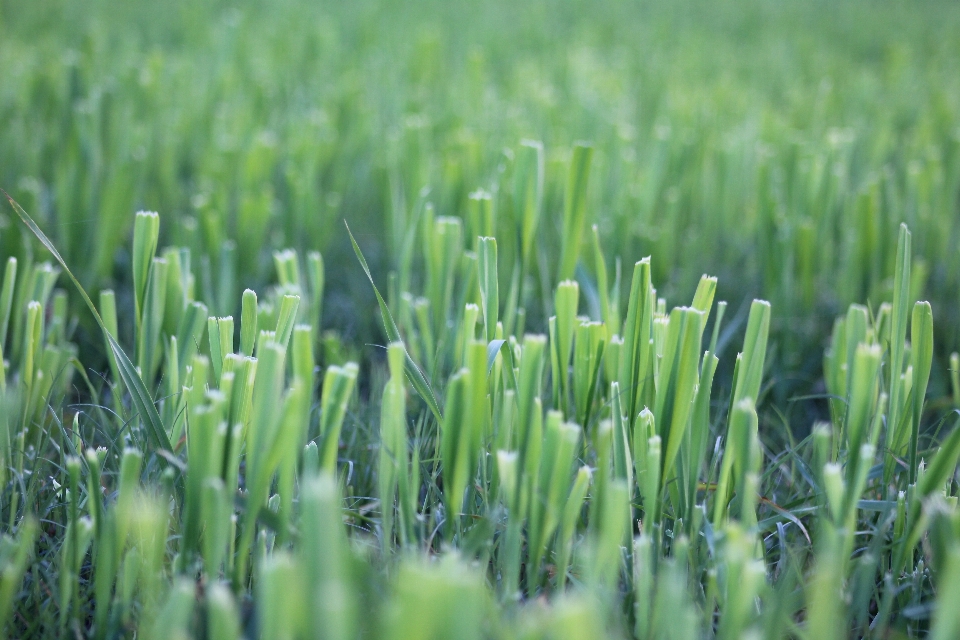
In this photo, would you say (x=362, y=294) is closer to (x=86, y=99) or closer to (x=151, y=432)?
(x=151, y=432)

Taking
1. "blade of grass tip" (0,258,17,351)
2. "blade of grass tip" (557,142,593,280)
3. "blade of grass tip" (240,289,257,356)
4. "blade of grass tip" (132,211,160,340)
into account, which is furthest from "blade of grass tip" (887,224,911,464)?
"blade of grass tip" (0,258,17,351)

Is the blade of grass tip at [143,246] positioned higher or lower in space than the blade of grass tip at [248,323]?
higher

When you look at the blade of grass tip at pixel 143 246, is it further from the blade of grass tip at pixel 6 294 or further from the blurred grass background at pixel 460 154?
the blurred grass background at pixel 460 154

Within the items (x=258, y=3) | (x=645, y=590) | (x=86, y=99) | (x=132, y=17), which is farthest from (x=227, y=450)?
(x=258, y=3)

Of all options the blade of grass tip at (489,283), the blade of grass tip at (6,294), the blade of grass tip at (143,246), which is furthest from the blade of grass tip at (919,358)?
the blade of grass tip at (6,294)

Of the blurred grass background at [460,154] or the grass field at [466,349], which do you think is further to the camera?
the blurred grass background at [460,154]

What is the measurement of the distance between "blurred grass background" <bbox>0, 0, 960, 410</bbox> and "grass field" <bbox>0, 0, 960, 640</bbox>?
0.04ft

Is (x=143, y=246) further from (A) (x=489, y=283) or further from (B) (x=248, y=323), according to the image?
(A) (x=489, y=283)

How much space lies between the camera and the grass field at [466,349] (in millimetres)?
547

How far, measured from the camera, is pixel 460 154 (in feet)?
5.10

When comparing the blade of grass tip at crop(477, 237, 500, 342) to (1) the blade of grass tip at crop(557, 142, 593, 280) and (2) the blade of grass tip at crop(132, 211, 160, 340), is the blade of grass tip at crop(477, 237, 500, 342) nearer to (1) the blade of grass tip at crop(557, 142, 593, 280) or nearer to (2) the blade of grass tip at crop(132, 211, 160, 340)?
(1) the blade of grass tip at crop(557, 142, 593, 280)

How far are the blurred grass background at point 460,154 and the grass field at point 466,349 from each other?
0.01 meters

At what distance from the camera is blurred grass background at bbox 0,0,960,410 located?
52.3 inches

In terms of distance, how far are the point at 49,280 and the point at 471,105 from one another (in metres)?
1.51
